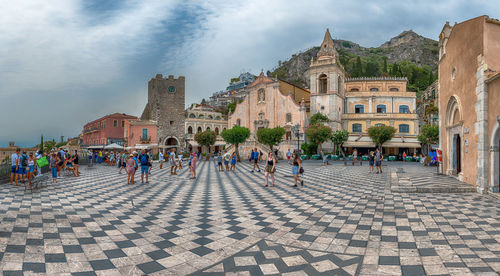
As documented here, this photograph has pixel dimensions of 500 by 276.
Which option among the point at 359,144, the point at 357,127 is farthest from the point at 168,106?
the point at 357,127

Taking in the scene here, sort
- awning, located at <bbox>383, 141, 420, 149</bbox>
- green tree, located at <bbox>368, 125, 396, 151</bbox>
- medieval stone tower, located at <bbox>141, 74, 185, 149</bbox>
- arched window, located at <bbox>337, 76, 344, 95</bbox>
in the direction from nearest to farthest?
green tree, located at <bbox>368, 125, 396, 151</bbox> → awning, located at <bbox>383, 141, 420, 149</bbox> → arched window, located at <bbox>337, 76, 344, 95</bbox> → medieval stone tower, located at <bbox>141, 74, 185, 149</bbox>

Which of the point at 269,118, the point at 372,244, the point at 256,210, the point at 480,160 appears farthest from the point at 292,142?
the point at 372,244

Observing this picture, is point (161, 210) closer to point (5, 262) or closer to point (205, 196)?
point (205, 196)

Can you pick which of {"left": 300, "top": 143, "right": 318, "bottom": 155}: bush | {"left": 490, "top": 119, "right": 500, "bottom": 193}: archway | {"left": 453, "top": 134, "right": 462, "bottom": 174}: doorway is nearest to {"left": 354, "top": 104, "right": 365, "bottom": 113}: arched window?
{"left": 300, "top": 143, "right": 318, "bottom": 155}: bush

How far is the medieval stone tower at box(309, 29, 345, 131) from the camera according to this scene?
41344 millimetres

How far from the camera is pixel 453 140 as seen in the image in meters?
15.1

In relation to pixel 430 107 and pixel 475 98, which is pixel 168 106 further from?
pixel 475 98

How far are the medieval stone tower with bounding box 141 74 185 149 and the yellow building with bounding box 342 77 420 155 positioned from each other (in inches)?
1006

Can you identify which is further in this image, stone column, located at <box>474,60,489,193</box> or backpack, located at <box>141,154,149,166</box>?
backpack, located at <box>141,154,149,166</box>

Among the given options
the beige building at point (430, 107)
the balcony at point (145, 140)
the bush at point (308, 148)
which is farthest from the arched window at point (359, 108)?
the balcony at point (145, 140)

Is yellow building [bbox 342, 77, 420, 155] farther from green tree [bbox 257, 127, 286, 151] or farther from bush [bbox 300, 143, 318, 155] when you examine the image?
green tree [bbox 257, 127, 286, 151]

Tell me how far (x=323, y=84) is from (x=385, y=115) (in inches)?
402

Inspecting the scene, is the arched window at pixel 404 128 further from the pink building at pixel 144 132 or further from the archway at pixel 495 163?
the pink building at pixel 144 132

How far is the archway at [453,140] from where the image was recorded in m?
14.4
